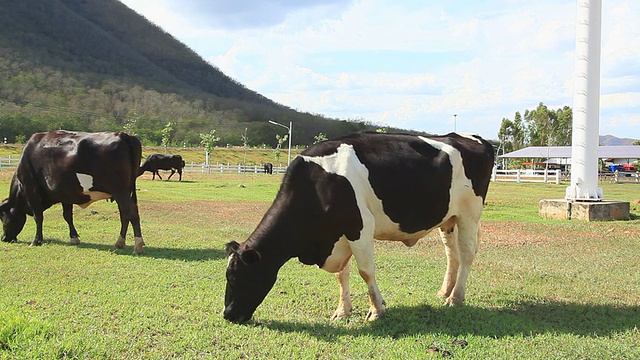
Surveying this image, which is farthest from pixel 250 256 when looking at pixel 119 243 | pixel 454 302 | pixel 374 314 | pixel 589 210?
pixel 589 210

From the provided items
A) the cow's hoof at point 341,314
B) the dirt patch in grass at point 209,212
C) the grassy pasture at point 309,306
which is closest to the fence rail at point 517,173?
the dirt patch in grass at point 209,212

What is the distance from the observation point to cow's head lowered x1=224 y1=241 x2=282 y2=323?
624 centimetres

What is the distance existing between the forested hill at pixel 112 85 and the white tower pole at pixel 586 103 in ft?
228

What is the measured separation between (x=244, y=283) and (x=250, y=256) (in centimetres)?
32

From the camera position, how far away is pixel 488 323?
6441 millimetres

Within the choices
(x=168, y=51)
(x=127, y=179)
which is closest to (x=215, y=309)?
(x=127, y=179)

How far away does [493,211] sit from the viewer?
68.8 feet

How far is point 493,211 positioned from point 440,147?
48.3 ft

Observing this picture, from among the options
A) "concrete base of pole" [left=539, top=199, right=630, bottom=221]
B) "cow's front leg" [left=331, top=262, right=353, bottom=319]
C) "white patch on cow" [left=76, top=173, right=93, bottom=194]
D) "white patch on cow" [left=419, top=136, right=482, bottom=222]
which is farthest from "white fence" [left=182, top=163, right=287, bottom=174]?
"cow's front leg" [left=331, top=262, right=353, bottom=319]

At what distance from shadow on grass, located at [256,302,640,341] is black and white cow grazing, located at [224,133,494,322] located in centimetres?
32

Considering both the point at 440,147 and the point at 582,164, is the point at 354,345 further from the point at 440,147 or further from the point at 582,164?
the point at 582,164

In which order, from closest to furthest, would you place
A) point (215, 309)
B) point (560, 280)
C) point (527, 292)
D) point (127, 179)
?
point (215, 309), point (527, 292), point (560, 280), point (127, 179)

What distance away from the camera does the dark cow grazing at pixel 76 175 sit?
439 inches

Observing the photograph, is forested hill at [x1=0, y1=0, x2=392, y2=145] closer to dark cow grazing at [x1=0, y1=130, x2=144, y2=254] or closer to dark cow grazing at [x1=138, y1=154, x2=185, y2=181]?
dark cow grazing at [x1=138, y1=154, x2=185, y2=181]
